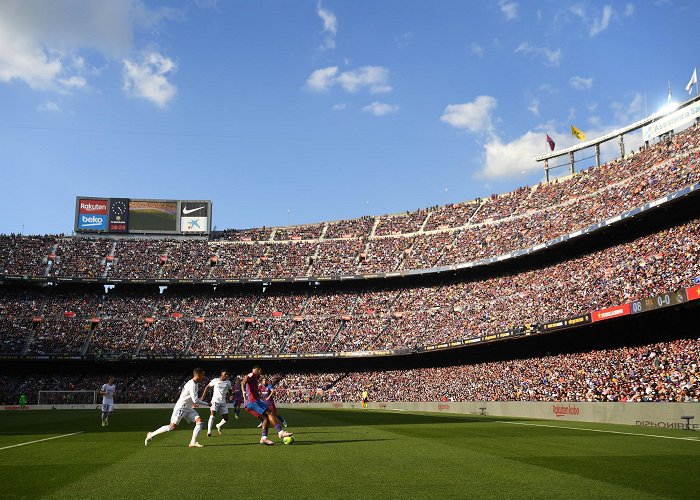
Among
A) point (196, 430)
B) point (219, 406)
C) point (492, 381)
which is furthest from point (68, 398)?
point (196, 430)

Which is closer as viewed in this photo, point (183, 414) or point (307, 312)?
point (183, 414)

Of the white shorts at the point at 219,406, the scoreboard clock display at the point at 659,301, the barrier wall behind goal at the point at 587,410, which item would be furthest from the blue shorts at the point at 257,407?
the scoreboard clock display at the point at 659,301

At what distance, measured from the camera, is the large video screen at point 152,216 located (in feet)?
262

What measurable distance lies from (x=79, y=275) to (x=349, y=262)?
31809 mm

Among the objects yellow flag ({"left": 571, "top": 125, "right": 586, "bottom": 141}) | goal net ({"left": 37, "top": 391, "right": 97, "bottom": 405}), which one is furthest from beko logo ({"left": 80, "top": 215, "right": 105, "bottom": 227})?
yellow flag ({"left": 571, "top": 125, "right": 586, "bottom": 141})

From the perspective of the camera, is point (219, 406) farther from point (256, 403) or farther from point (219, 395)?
point (256, 403)

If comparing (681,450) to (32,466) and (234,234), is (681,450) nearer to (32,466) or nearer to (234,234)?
(32,466)

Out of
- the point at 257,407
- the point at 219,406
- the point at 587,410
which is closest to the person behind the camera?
the point at 257,407

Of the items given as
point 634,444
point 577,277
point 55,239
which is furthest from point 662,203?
point 55,239

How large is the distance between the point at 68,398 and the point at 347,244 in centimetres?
3479

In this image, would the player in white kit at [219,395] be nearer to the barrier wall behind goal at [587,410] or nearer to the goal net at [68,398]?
the barrier wall behind goal at [587,410]

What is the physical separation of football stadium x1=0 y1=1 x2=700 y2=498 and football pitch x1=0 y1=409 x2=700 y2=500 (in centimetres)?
9

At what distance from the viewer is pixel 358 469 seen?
35.4ft

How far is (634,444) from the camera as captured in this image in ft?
52.7
